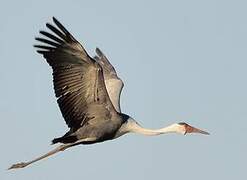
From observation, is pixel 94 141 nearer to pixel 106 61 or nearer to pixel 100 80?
pixel 100 80

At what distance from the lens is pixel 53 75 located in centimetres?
2656

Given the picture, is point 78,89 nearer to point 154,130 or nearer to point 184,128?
point 154,130

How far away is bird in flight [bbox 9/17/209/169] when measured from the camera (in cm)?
2569

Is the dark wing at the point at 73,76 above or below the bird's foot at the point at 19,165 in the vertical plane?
above

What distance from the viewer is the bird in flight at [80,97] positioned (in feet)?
84.3

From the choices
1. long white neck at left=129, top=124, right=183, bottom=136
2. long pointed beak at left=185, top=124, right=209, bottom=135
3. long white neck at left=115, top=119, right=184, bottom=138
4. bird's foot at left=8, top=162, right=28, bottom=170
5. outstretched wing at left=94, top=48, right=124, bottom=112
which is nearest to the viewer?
long white neck at left=115, top=119, right=184, bottom=138

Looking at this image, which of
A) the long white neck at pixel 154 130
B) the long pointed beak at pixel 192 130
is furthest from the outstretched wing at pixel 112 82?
the long pointed beak at pixel 192 130

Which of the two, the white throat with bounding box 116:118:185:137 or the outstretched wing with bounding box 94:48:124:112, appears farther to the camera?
the outstretched wing with bounding box 94:48:124:112

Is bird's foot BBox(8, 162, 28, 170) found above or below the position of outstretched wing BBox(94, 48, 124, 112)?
below

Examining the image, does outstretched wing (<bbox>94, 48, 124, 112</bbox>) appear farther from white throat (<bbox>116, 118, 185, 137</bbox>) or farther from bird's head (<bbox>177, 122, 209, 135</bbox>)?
bird's head (<bbox>177, 122, 209, 135</bbox>)

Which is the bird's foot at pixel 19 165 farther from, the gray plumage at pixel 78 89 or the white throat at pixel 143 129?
the white throat at pixel 143 129

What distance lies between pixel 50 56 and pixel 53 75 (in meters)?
0.58

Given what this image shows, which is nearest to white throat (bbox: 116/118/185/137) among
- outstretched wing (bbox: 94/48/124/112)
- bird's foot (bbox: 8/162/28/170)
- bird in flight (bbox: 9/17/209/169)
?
bird in flight (bbox: 9/17/209/169)

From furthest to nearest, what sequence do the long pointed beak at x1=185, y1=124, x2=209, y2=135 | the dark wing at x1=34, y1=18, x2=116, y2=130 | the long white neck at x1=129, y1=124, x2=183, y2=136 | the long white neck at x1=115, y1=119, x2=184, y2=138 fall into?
the long pointed beak at x1=185, y1=124, x2=209, y2=135 → the long white neck at x1=129, y1=124, x2=183, y2=136 → the long white neck at x1=115, y1=119, x2=184, y2=138 → the dark wing at x1=34, y1=18, x2=116, y2=130
